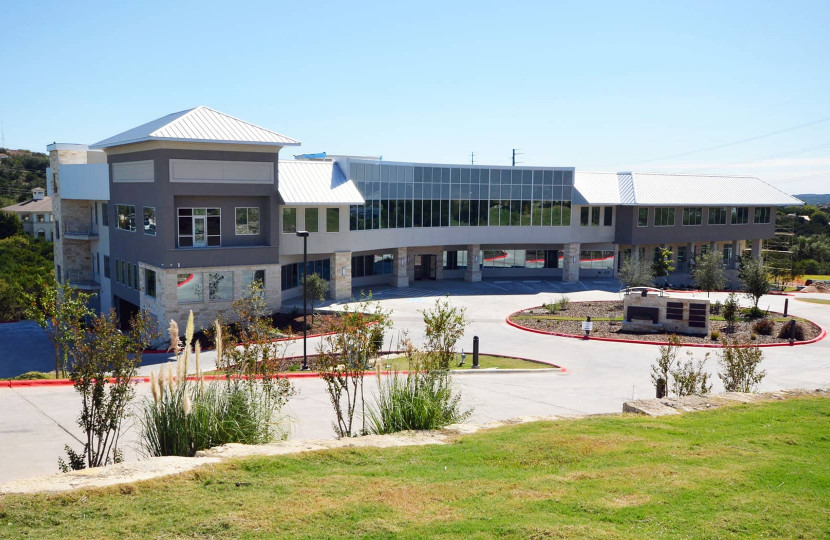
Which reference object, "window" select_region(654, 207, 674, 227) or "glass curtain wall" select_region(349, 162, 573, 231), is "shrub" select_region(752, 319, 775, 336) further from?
"window" select_region(654, 207, 674, 227)

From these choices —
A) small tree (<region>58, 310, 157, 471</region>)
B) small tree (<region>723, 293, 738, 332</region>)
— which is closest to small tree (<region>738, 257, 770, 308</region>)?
small tree (<region>723, 293, 738, 332</region>)

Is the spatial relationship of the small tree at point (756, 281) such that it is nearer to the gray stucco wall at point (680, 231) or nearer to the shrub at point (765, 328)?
the shrub at point (765, 328)

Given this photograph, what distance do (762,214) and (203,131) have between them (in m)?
48.8

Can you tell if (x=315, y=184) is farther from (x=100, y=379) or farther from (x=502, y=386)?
(x=100, y=379)

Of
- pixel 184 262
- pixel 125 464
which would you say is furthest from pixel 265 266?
pixel 125 464

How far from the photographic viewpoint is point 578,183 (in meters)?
52.1

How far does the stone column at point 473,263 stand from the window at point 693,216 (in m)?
17.7

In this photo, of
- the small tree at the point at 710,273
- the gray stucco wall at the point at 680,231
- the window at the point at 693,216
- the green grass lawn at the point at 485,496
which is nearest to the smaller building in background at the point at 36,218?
the gray stucco wall at the point at 680,231

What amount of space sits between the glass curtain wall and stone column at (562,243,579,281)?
6.44 ft

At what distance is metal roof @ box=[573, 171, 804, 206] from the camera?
2047 inches

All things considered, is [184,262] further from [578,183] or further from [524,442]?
[578,183]

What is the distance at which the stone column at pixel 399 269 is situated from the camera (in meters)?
46.8

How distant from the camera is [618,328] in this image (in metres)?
34.4

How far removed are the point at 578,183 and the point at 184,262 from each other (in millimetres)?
30939
